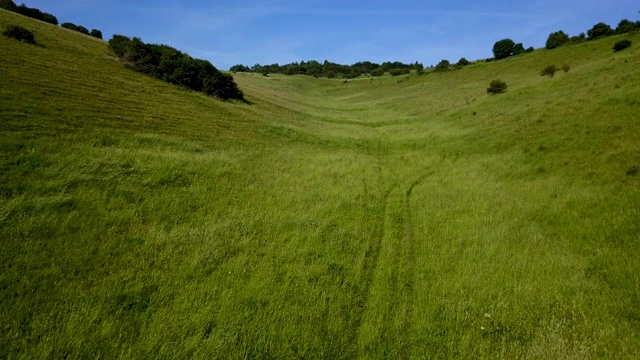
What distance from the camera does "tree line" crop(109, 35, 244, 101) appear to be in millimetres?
28414

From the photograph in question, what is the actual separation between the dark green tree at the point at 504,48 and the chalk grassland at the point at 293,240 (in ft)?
236

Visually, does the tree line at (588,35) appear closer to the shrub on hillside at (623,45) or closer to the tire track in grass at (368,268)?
the shrub on hillside at (623,45)

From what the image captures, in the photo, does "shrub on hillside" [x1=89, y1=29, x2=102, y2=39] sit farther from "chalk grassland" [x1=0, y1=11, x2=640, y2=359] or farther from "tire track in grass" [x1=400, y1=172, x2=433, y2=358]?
"tire track in grass" [x1=400, y1=172, x2=433, y2=358]

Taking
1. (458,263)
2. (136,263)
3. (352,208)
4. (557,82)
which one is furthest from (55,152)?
(557,82)

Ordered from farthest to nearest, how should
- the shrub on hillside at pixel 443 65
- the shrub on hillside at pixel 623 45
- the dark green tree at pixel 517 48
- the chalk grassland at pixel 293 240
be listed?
the shrub on hillside at pixel 443 65 < the dark green tree at pixel 517 48 < the shrub on hillside at pixel 623 45 < the chalk grassland at pixel 293 240

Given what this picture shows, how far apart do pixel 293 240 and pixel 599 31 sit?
7282cm

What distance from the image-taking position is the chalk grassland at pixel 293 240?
6.11m

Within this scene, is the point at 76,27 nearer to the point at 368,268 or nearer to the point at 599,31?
the point at 368,268

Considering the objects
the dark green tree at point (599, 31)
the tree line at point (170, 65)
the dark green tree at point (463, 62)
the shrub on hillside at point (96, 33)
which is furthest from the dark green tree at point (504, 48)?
the shrub on hillside at point (96, 33)

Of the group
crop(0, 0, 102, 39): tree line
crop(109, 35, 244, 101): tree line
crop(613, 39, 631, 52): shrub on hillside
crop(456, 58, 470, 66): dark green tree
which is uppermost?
crop(0, 0, 102, 39): tree line

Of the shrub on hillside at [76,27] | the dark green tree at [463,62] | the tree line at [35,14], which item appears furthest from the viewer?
the dark green tree at [463,62]

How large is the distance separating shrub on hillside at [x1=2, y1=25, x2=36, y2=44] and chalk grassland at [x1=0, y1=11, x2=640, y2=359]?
237 centimetres

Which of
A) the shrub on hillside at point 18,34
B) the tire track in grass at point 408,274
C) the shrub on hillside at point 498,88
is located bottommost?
the tire track in grass at point 408,274

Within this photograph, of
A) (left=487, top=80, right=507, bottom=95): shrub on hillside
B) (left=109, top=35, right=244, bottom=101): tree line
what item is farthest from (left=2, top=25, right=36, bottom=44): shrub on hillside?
(left=487, top=80, right=507, bottom=95): shrub on hillside
